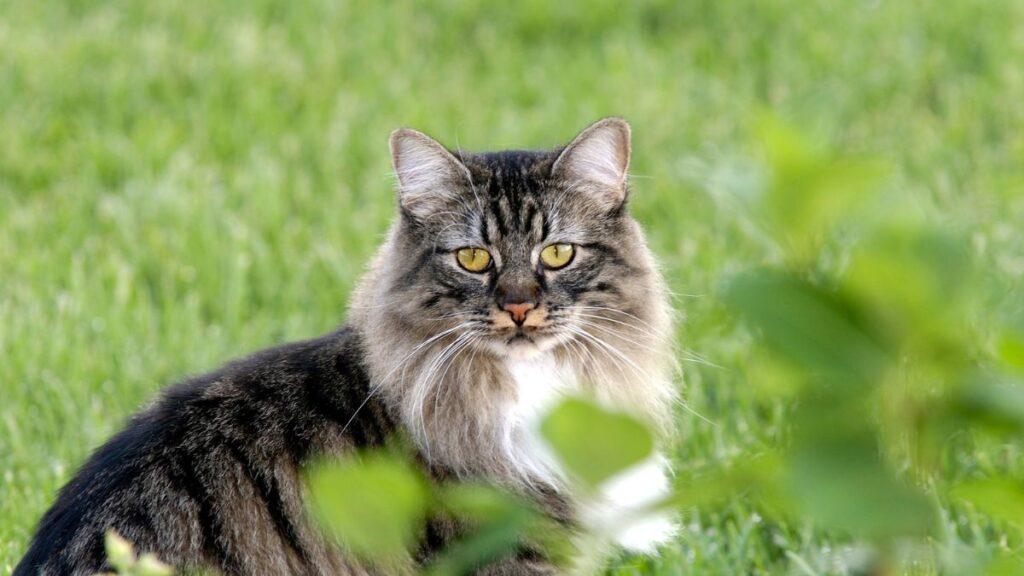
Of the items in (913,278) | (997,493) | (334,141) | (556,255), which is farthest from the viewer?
(334,141)

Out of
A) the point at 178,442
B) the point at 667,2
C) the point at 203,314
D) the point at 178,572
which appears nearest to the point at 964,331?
the point at 178,572

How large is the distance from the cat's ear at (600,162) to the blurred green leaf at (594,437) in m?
2.44

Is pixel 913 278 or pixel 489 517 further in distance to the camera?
pixel 489 517

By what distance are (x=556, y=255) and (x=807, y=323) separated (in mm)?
2348

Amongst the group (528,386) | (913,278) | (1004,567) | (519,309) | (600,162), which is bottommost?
(528,386)

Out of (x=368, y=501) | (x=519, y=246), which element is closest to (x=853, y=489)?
(x=368, y=501)

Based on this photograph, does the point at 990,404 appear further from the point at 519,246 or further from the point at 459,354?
the point at 459,354

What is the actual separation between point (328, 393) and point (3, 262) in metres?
2.81

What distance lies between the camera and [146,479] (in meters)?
2.58

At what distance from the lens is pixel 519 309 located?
2902mm

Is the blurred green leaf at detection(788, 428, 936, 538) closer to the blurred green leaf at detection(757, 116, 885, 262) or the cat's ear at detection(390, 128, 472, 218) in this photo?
the blurred green leaf at detection(757, 116, 885, 262)

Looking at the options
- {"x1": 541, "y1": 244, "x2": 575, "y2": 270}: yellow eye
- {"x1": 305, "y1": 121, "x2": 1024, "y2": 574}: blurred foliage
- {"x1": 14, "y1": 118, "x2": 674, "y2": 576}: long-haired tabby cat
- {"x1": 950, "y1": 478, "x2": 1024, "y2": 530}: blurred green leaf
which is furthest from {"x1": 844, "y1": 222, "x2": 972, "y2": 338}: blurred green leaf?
{"x1": 541, "y1": 244, "x2": 575, "y2": 270}: yellow eye

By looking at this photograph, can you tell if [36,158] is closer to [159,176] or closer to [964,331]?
[159,176]

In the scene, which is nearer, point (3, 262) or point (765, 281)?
point (765, 281)
